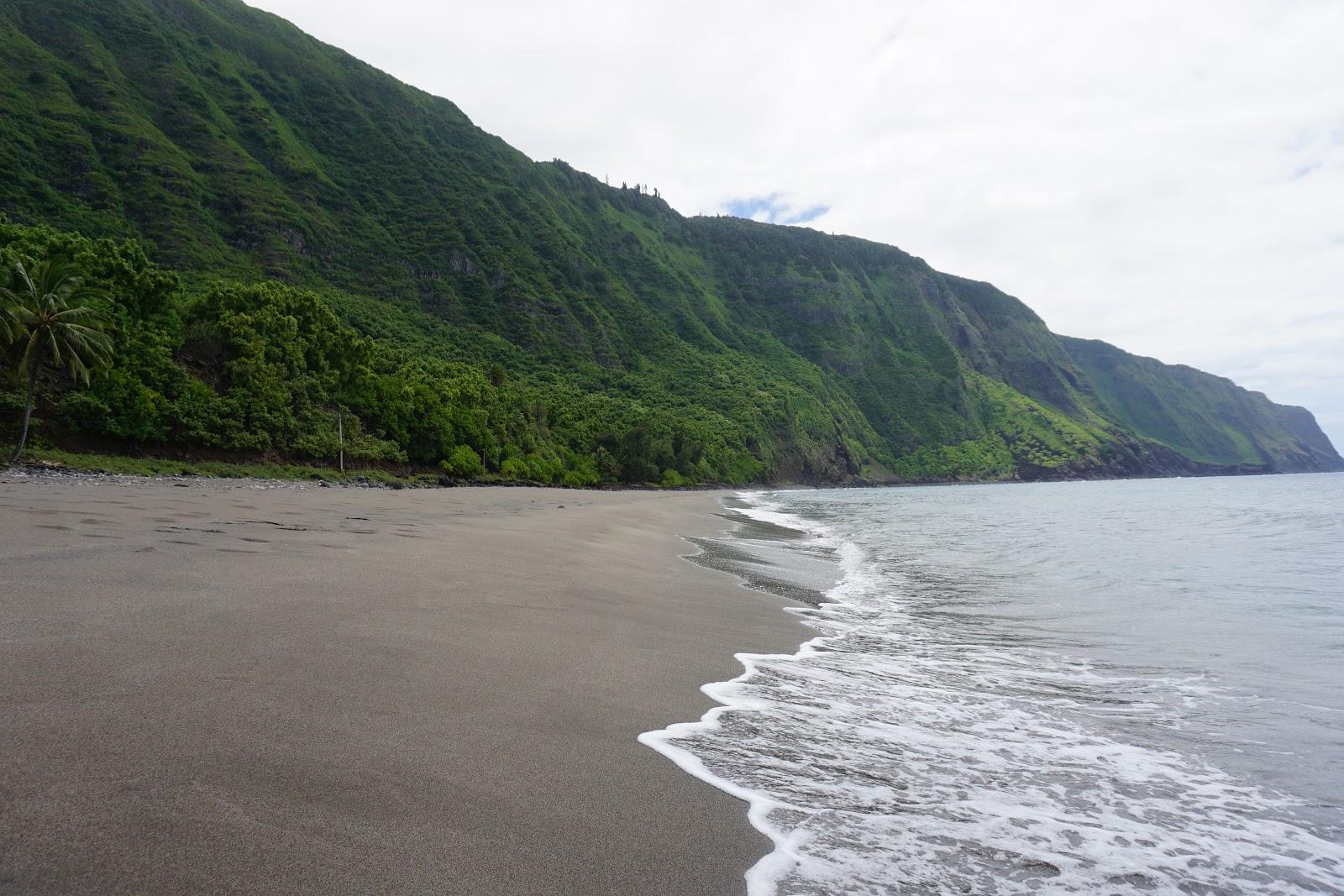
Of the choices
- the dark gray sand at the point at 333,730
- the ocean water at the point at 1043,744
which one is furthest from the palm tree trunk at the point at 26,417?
the ocean water at the point at 1043,744

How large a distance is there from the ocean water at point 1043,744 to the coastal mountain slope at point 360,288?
Result: 1532 inches

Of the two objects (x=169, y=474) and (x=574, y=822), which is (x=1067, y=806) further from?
(x=169, y=474)

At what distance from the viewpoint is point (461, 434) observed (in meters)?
59.2

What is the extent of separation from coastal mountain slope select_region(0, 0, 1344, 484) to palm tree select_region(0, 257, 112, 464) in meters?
2.38

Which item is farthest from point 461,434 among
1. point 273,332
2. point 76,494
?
point 76,494

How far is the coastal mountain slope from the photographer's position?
42.1 m

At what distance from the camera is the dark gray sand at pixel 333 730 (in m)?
2.38

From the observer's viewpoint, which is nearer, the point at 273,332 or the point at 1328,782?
the point at 1328,782

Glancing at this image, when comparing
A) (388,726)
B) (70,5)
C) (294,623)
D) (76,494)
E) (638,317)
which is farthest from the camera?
(638,317)

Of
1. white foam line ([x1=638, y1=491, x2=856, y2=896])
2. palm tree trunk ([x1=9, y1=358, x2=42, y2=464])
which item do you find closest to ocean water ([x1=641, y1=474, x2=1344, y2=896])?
white foam line ([x1=638, y1=491, x2=856, y2=896])

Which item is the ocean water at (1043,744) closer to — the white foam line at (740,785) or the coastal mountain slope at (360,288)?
the white foam line at (740,785)

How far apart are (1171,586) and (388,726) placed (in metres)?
13.7

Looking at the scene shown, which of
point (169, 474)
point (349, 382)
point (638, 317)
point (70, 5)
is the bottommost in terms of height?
point (169, 474)

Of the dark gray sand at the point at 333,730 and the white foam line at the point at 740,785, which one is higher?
the dark gray sand at the point at 333,730
